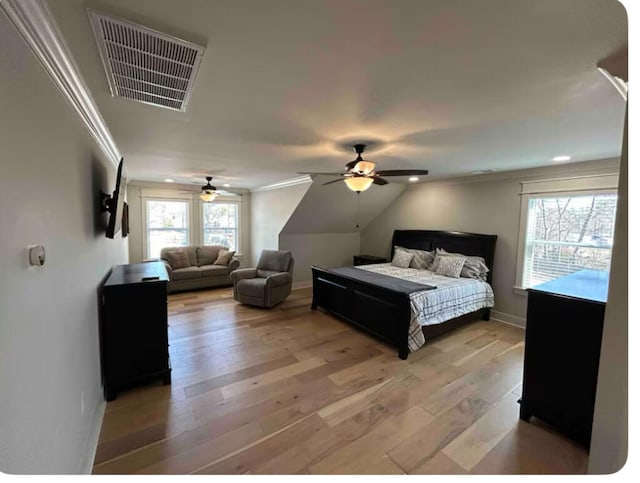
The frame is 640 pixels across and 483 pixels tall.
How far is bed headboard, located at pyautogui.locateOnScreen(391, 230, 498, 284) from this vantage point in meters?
4.48

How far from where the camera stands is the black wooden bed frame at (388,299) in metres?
3.23

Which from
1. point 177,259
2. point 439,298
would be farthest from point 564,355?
point 177,259

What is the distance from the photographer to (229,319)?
4.16 m

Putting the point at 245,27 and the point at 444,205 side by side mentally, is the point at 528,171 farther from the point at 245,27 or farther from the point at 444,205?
the point at 245,27

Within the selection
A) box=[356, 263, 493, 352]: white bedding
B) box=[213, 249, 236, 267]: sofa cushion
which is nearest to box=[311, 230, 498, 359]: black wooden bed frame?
box=[356, 263, 493, 352]: white bedding

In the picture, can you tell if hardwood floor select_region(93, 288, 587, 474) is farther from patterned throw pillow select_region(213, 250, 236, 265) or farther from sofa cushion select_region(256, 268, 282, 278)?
patterned throw pillow select_region(213, 250, 236, 265)

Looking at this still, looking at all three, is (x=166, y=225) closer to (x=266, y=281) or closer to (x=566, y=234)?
(x=266, y=281)

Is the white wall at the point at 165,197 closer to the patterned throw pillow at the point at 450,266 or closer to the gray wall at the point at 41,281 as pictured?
the patterned throw pillow at the point at 450,266

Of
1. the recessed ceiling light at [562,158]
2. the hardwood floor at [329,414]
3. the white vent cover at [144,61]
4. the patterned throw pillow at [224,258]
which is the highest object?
the recessed ceiling light at [562,158]

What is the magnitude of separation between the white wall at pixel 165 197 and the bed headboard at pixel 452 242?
3908mm

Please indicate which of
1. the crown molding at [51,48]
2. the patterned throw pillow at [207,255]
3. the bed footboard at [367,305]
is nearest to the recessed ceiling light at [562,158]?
the bed footboard at [367,305]

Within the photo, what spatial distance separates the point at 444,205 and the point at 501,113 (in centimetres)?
334

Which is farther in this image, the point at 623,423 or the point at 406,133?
the point at 406,133
